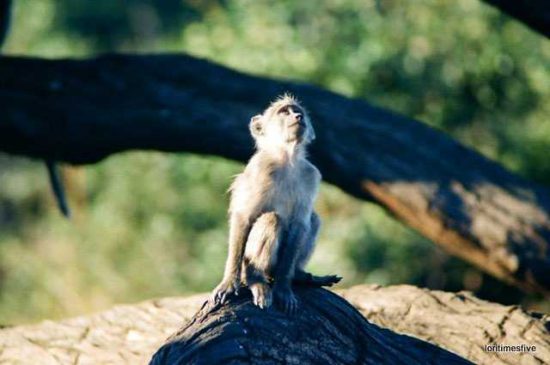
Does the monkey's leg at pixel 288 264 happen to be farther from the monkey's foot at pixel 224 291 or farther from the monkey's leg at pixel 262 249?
the monkey's foot at pixel 224 291

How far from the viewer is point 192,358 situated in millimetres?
5723

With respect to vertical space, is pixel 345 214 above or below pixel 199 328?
above

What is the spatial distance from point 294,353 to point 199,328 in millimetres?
469

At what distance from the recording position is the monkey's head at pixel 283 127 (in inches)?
267

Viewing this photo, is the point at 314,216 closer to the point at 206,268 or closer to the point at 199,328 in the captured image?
the point at 199,328

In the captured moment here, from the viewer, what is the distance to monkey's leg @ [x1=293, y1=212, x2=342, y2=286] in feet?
21.5

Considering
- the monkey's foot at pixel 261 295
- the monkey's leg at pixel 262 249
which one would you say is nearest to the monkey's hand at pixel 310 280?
the monkey's leg at pixel 262 249

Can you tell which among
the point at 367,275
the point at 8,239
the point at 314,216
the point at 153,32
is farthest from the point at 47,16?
the point at 314,216

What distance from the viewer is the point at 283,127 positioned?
6832 mm

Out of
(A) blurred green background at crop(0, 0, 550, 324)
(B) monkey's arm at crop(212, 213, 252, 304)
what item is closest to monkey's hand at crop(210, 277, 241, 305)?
(B) monkey's arm at crop(212, 213, 252, 304)

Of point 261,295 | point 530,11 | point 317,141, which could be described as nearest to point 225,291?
point 261,295

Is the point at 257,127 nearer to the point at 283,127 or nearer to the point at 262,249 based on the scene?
the point at 283,127

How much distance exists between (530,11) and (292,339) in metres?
2.91

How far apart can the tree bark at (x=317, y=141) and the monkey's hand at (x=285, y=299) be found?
1.94 m
